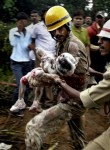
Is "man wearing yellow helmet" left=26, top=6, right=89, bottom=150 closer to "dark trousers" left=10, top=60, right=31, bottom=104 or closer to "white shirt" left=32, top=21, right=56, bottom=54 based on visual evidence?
"dark trousers" left=10, top=60, right=31, bottom=104

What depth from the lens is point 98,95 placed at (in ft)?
8.80

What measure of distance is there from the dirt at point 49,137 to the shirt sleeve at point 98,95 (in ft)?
7.16

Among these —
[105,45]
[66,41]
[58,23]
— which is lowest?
[66,41]

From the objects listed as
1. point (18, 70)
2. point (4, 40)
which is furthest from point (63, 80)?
point (4, 40)

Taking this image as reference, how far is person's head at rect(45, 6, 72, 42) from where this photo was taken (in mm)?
3828

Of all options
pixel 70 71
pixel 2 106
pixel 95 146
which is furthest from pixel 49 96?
pixel 95 146

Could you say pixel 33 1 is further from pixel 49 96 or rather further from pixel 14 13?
pixel 49 96

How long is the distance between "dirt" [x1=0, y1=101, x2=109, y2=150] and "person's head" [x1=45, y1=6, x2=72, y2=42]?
1.69 m

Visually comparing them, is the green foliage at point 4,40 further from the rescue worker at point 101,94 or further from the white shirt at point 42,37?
the rescue worker at point 101,94

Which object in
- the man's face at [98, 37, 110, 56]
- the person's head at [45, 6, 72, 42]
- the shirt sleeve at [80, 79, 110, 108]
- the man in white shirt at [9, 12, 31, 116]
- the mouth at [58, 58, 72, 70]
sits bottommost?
the man in white shirt at [9, 12, 31, 116]

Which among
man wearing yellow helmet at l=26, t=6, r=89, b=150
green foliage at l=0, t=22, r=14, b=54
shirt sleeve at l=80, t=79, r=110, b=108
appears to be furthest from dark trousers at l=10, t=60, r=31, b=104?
shirt sleeve at l=80, t=79, r=110, b=108

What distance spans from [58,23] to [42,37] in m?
2.64

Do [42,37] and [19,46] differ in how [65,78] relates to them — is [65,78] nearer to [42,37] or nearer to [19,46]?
[19,46]

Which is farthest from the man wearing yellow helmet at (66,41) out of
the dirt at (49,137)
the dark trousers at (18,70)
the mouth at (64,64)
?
the dark trousers at (18,70)
